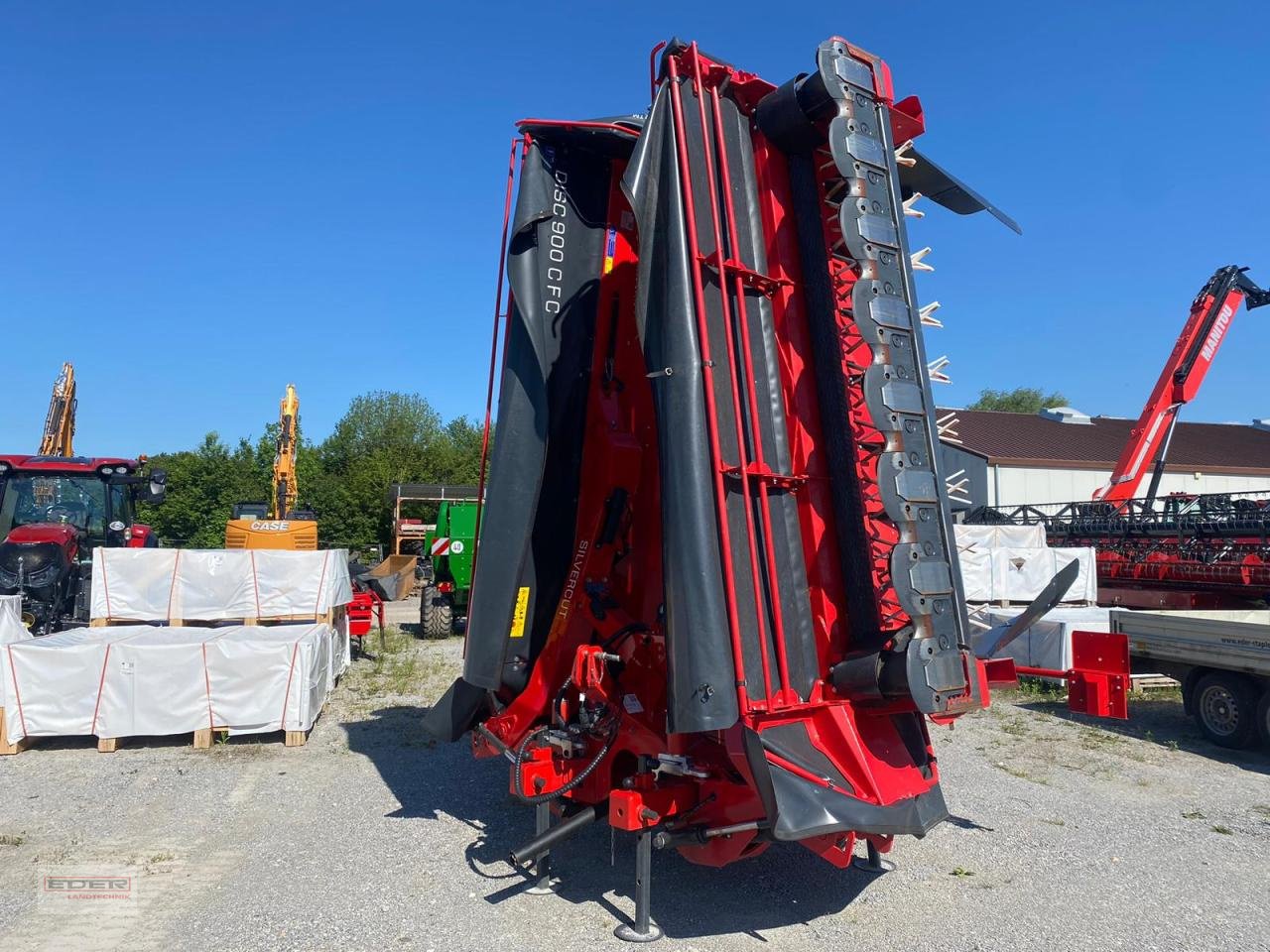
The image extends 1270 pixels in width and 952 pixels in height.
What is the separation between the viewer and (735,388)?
3844 millimetres

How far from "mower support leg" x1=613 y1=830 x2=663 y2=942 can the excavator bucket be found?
24mm

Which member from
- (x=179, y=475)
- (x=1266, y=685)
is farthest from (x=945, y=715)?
(x=179, y=475)

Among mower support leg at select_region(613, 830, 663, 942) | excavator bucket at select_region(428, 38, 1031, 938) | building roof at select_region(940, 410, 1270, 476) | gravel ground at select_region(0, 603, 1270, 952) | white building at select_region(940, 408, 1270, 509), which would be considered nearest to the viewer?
excavator bucket at select_region(428, 38, 1031, 938)

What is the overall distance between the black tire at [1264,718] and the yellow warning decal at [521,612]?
269 inches

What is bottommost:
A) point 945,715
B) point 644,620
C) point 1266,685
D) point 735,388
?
point 1266,685

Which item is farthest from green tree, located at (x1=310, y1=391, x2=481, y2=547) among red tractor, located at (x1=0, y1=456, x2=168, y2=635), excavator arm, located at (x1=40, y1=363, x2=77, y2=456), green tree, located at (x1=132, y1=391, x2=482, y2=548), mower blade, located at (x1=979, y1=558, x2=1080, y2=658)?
mower blade, located at (x1=979, y1=558, x2=1080, y2=658)

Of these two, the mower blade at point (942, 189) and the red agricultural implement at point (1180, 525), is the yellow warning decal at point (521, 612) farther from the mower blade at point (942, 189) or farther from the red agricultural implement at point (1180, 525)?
the red agricultural implement at point (1180, 525)

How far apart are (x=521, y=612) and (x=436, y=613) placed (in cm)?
1152

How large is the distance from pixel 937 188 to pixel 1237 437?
46.9 m

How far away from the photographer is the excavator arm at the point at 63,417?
18.4 m

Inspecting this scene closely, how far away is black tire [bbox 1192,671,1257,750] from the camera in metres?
7.76

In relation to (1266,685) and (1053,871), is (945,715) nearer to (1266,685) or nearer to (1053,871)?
(1053,871)

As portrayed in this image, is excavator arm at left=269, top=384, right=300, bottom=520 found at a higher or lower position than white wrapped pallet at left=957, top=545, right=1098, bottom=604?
higher

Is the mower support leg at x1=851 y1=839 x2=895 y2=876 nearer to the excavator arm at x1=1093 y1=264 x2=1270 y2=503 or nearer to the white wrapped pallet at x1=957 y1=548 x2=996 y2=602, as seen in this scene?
the white wrapped pallet at x1=957 y1=548 x2=996 y2=602
